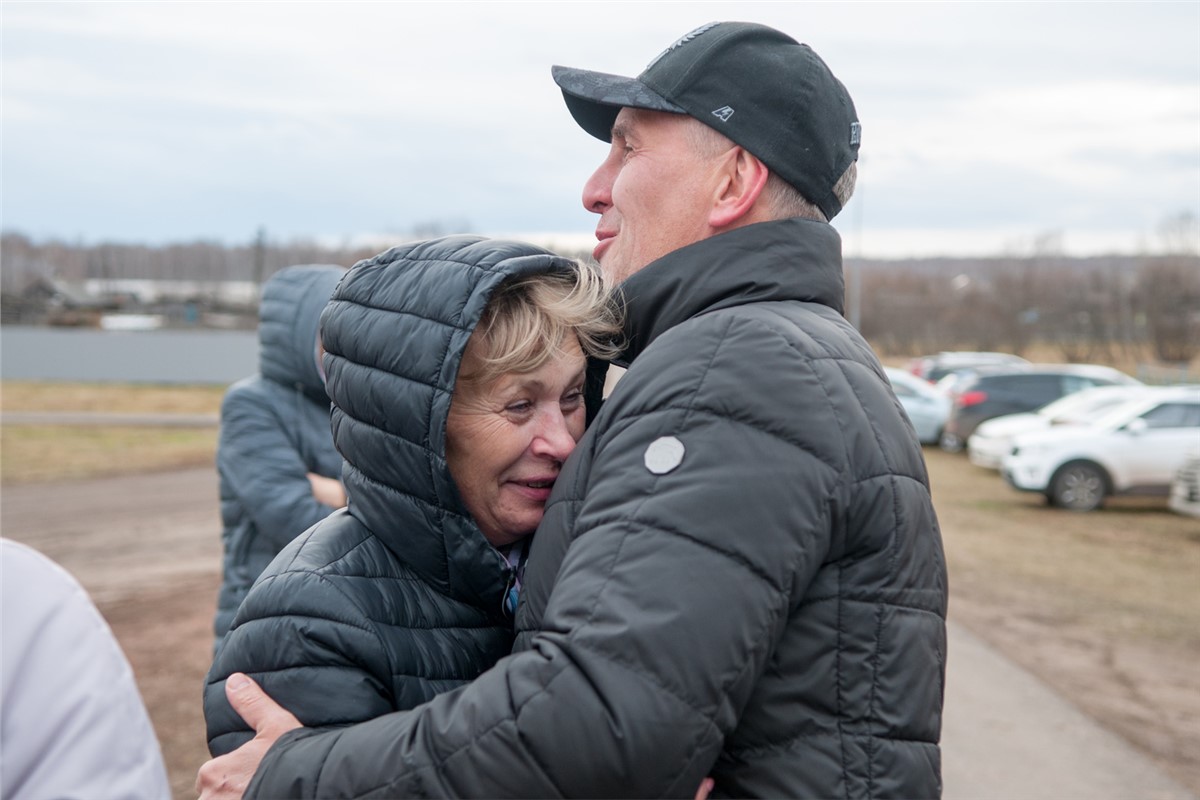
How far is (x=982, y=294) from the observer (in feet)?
249

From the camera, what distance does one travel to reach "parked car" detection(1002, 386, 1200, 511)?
15.9 metres

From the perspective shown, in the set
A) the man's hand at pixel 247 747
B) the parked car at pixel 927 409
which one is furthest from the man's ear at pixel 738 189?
the parked car at pixel 927 409

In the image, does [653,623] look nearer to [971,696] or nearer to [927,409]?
[971,696]

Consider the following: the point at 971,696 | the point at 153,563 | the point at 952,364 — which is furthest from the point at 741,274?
the point at 952,364

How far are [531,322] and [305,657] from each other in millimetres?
716

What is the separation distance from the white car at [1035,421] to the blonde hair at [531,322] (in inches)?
708

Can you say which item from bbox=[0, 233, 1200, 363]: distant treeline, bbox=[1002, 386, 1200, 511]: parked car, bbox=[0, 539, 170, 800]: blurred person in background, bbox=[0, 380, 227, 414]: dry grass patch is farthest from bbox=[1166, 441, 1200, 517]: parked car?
bbox=[0, 233, 1200, 363]: distant treeline

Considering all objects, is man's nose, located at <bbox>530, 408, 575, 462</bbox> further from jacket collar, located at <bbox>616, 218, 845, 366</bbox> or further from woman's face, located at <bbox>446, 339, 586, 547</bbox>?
jacket collar, located at <bbox>616, 218, 845, 366</bbox>

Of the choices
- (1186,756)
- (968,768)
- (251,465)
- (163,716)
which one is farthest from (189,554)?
(1186,756)

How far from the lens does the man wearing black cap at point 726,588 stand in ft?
4.82

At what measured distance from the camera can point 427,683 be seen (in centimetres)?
187

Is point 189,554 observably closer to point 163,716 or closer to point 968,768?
point 163,716

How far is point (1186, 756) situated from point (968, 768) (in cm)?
144

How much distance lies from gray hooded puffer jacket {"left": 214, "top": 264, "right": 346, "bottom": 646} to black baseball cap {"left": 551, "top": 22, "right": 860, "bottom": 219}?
267 cm
